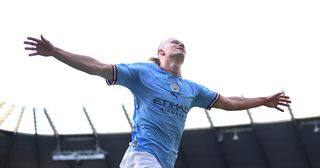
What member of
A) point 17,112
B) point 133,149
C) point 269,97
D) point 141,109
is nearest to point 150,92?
point 141,109

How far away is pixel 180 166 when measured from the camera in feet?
75.8

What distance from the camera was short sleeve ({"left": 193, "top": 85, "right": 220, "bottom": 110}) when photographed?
15.8 feet

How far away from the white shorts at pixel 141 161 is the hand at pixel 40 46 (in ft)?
3.34

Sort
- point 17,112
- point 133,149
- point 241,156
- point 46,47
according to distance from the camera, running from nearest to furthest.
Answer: point 46,47
point 133,149
point 17,112
point 241,156

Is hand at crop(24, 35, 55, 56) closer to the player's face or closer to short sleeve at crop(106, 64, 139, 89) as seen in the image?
short sleeve at crop(106, 64, 139, 89)

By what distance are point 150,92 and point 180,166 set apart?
1909cm

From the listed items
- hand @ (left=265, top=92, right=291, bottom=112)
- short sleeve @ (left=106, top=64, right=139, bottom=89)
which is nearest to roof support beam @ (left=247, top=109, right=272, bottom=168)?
hand @ (left=265, top=92, right=291, bottom=112)

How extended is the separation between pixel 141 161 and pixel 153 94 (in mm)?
563

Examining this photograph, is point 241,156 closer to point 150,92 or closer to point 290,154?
point 290,154

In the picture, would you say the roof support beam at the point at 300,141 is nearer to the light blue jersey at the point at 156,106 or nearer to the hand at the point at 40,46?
the light blue jersey at the point at 156,106

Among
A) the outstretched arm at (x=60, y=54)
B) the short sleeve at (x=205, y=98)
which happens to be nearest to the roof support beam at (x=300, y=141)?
the short sleeve at (x=205, y=98)

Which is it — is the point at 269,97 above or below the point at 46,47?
below

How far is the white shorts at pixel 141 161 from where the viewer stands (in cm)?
410

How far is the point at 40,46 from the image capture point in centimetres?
395
